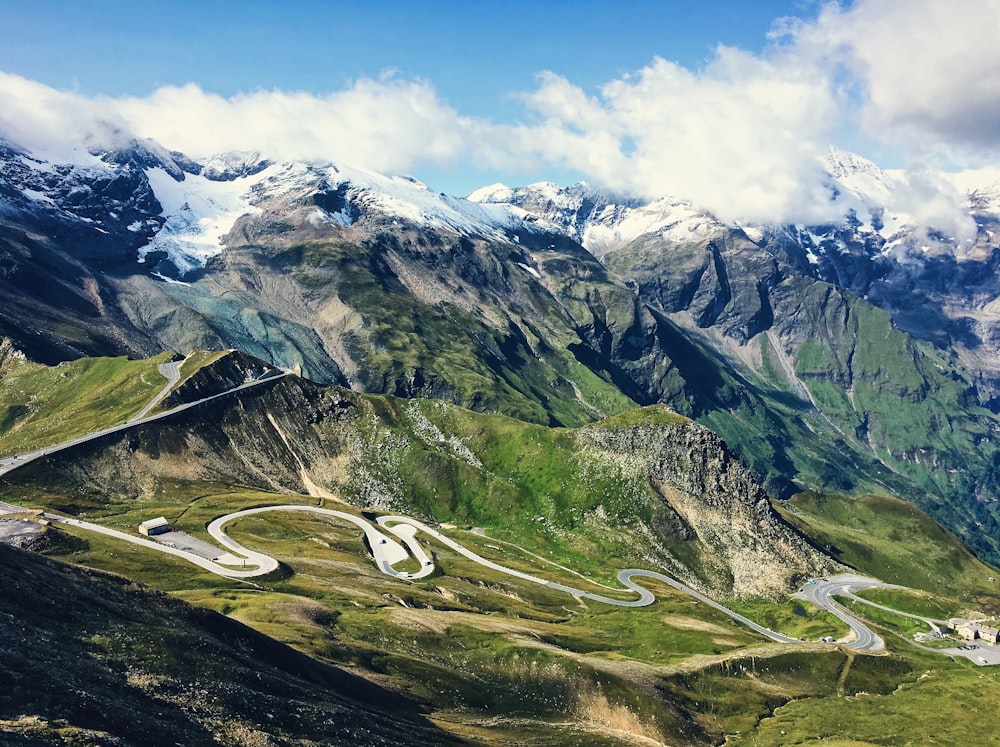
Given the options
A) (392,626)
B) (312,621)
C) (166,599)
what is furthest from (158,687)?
(392,626)

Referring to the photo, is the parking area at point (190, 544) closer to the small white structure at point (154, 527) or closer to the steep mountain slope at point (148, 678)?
the small white structure at point (154, 527)

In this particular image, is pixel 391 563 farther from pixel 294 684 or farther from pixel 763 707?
A: pixel 294 684

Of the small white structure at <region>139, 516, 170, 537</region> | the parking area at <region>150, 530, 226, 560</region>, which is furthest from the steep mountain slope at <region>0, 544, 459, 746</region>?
the small white structure at <region>139, 516, 170, 537</region>

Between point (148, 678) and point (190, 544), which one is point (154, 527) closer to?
point (190, 544)

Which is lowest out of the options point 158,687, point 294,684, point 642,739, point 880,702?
point 880,702

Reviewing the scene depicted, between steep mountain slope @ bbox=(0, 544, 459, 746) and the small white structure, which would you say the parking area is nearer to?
the small white structure

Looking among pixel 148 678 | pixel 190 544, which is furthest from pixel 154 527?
pixel 148 678

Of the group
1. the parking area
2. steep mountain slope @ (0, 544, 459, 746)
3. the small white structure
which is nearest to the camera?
steep mountain slope @ (0, 544, 459, 746)

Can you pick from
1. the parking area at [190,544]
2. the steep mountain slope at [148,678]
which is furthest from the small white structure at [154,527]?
the steep mountain slope at [148,678]
